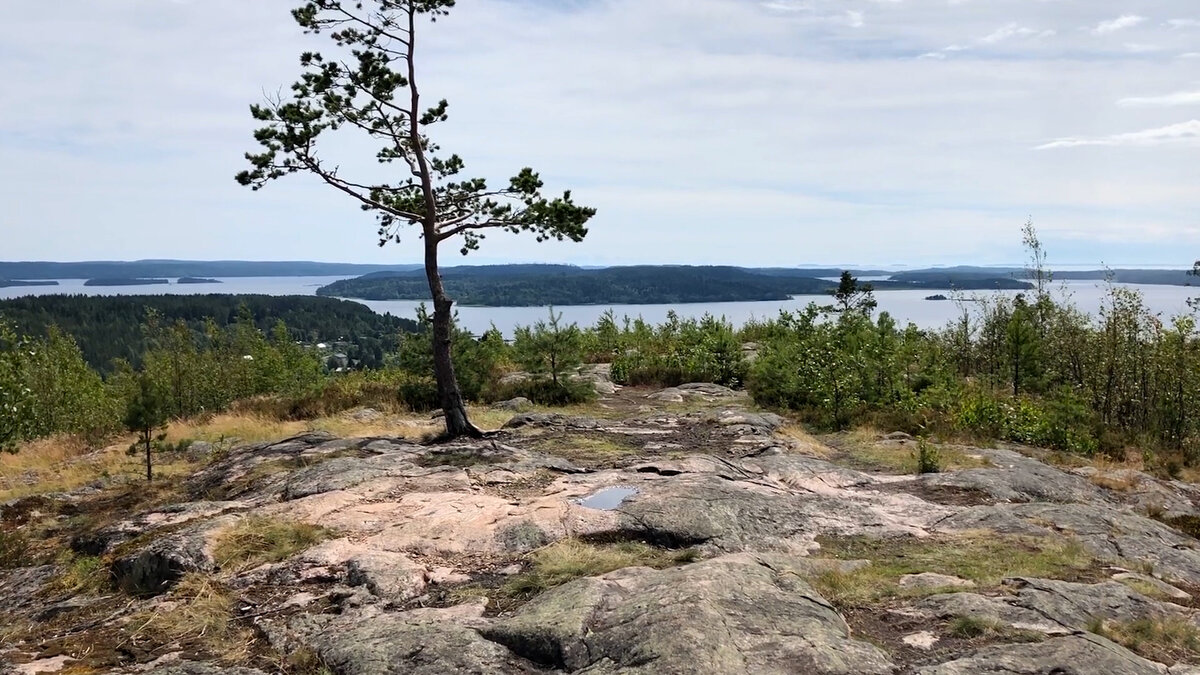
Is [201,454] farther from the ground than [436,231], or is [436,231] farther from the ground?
[436,231]

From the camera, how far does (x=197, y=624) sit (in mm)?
6387

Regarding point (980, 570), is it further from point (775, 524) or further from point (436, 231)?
point (436, 231)

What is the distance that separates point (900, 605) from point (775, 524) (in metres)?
2.49

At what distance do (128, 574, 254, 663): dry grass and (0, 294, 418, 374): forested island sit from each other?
8313 centimetres

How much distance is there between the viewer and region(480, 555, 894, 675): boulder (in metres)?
5.02

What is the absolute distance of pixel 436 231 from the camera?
1431 cm

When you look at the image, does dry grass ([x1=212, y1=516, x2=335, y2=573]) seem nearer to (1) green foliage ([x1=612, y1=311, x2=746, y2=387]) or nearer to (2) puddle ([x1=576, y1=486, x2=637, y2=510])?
(2) puddle ([x1=576, y1=486, x2=637, y2=510])

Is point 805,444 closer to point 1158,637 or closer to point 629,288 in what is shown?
point 1158,637

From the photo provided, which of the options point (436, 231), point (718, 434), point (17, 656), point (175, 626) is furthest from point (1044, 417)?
point (17, 656)

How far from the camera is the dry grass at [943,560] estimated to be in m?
6.77

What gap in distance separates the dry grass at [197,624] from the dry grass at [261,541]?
57cm

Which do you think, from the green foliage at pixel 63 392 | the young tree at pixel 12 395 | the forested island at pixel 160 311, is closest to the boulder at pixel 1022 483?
the young tree at pixel 12 395

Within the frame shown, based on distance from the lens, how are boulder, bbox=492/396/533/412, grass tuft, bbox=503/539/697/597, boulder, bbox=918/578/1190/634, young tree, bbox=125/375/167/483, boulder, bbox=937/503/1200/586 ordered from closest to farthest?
boulder, bbox=918/578/1190/634 < grass tuft, bbox=503/539/697/597 < boulder, bbox=937/503/1200/586 < young tree, bbox=125/375/167/483 < boulder, bbox=492/396/533/412

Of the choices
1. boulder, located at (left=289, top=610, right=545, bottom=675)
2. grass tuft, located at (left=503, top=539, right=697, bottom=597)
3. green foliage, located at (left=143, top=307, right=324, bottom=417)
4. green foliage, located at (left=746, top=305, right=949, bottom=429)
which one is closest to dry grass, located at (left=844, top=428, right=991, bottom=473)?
green foliage, located at (left=746, top=305, right=949, bottom=429)
